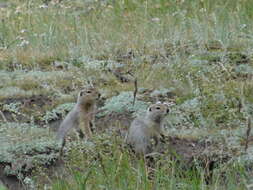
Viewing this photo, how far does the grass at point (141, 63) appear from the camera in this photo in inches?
164

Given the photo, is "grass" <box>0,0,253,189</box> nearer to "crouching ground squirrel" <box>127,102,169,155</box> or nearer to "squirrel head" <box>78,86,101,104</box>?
"crouching ground squirrel" <box>127,102,169,155</box>

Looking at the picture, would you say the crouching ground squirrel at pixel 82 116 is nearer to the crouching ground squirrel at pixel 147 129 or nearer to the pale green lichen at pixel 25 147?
the pale green lichen at pixel 25 147

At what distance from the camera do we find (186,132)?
5453 mm

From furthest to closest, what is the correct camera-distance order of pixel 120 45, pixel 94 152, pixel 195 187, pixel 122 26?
pixel 122 26 → pixel 120 45 → pixel 94 152 → pixel 195 187

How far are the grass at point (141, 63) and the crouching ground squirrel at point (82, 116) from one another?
0.24 m

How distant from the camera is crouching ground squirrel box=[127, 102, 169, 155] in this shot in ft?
16.5

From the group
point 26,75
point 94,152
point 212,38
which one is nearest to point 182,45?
point 212,38

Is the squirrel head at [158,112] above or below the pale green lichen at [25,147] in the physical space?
above

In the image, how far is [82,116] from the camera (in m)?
5.77

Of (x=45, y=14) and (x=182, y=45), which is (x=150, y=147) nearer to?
(x=182, y=45)

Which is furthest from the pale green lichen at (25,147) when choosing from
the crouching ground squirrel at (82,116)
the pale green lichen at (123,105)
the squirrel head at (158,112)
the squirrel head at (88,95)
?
the squirrel head at (158,112)

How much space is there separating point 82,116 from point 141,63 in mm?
1384

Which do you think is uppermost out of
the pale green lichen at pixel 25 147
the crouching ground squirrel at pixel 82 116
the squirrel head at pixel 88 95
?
the squirrel head at pixel 88 95

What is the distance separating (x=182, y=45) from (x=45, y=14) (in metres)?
3.30
